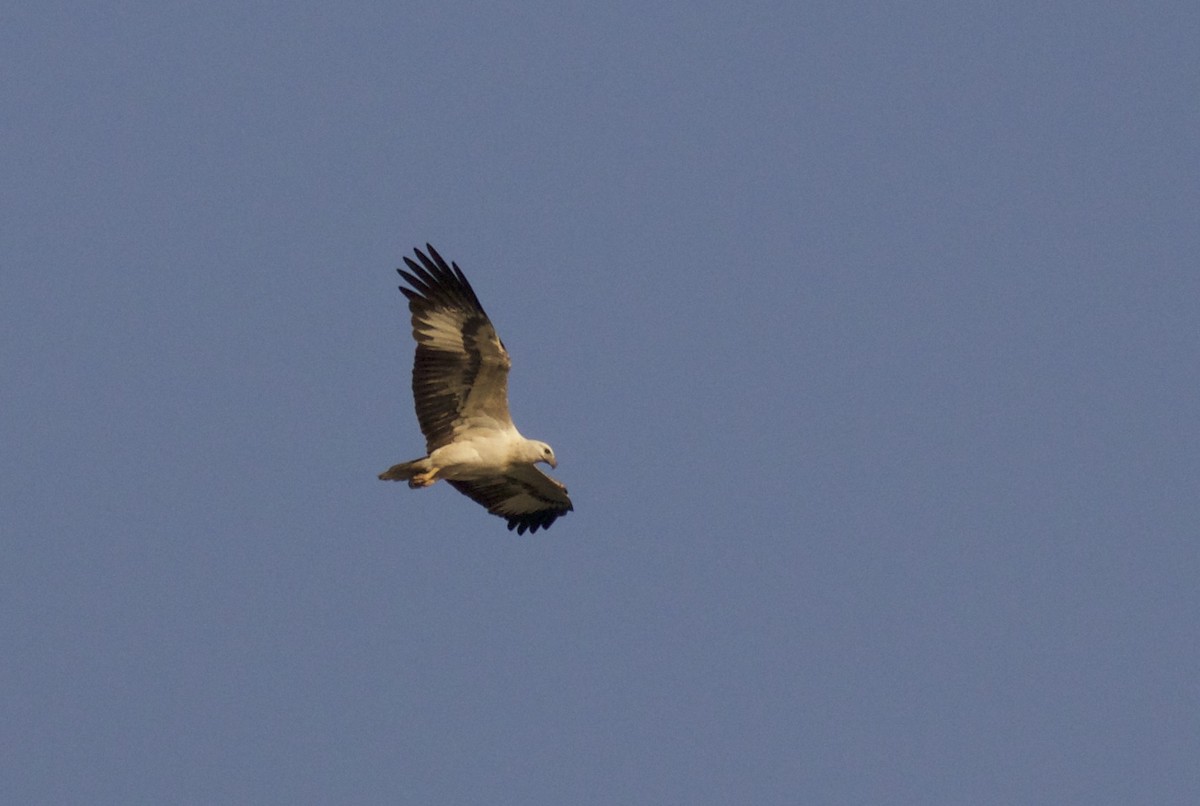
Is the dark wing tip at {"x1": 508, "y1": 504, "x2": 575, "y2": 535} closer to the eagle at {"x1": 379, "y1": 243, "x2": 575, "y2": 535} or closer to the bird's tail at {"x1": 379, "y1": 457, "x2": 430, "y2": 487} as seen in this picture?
the eagle at {"x1": 379, "y1": 243, "x2": 575, "y2": 535}

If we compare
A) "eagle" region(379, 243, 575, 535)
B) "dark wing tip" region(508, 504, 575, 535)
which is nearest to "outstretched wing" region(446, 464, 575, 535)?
"dark wing tip" region(508, 504, 575, 535)

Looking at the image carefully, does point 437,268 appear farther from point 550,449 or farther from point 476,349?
point 550,449

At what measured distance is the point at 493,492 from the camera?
20.2 meters

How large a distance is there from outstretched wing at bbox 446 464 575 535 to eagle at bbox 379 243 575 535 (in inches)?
32.7

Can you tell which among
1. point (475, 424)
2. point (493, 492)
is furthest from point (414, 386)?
point (493, 492)

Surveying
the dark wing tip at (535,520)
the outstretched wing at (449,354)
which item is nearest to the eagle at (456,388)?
the outstretched wing at (449,354)

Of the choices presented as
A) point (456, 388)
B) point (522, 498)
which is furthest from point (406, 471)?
point (522, 498)

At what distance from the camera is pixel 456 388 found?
61.1 feet

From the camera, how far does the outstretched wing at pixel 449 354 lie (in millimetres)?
18391

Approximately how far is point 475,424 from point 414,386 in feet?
2.36

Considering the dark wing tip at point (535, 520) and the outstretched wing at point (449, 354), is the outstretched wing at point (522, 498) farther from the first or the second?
the outstretched wing at point (449, 354)

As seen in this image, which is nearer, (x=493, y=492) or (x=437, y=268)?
(x=437, y=268)

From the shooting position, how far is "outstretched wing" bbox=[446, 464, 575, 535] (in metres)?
19.9

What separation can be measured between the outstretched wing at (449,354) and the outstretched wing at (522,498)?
1246 millimetres
